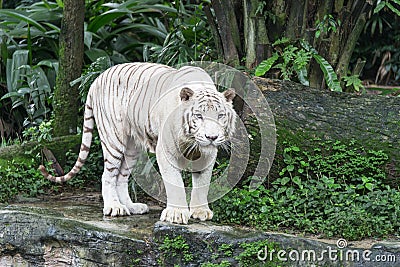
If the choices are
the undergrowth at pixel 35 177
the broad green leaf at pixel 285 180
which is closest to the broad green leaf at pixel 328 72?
the broad green leaf at pixel 285 180

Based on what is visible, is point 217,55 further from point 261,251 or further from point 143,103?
point 261,251

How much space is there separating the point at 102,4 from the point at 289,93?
4647 millimetres

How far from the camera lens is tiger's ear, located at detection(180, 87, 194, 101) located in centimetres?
465

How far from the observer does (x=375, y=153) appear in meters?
5.62

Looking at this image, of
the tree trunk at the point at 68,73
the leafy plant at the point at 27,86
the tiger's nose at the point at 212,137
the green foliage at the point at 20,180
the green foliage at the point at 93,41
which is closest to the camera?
the tiger's nose at the point at 212,137

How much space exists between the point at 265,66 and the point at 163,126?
2133mm

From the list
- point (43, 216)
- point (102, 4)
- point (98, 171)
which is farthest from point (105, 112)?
point (102, 4)

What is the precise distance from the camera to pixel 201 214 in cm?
505

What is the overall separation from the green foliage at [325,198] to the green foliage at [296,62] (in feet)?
4.10

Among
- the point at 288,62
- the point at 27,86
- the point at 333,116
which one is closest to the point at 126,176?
the point at 333,116

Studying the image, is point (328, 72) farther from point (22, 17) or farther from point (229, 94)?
point (22, 17)

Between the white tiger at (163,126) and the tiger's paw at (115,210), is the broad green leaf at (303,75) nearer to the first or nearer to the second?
the white tiger at (163,126)

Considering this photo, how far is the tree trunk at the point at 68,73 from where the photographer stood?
23.8ft

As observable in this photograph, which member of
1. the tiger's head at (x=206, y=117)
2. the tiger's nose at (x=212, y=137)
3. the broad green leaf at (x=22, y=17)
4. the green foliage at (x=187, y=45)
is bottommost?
the tiger's nose at (x=212, y=137)
